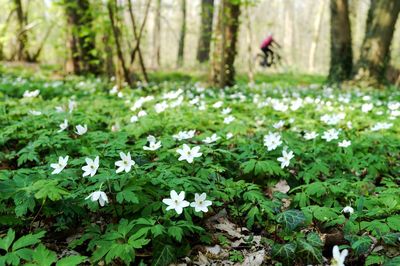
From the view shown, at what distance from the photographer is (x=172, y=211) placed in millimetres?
2395

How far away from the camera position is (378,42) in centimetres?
983

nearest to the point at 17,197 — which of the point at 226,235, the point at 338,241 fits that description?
the point at 226,235

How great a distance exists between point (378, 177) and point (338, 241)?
1.51 metres

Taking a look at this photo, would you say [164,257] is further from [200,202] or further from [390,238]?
[390,238]

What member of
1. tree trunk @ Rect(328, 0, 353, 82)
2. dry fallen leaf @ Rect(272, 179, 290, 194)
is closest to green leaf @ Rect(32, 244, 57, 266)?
dry fallen leaf @ Rect(272, 179, 290, 194)

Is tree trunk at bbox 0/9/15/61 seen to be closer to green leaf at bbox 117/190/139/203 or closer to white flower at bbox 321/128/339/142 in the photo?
white flower at bbox 321/128/339/142

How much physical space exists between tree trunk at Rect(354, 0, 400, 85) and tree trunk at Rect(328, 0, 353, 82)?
1.98 feet

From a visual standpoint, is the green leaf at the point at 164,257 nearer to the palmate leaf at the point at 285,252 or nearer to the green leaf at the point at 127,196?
the green leaf at the point at 127,196

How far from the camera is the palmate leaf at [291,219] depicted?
2.45 metres

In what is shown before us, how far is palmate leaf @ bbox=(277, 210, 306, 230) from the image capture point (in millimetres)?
2447

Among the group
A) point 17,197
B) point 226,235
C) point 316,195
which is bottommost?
point 226,235

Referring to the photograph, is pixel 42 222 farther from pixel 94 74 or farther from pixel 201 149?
pixel 94 74

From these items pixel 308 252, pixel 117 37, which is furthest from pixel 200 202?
pixel 117 37

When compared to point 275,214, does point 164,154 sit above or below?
above
